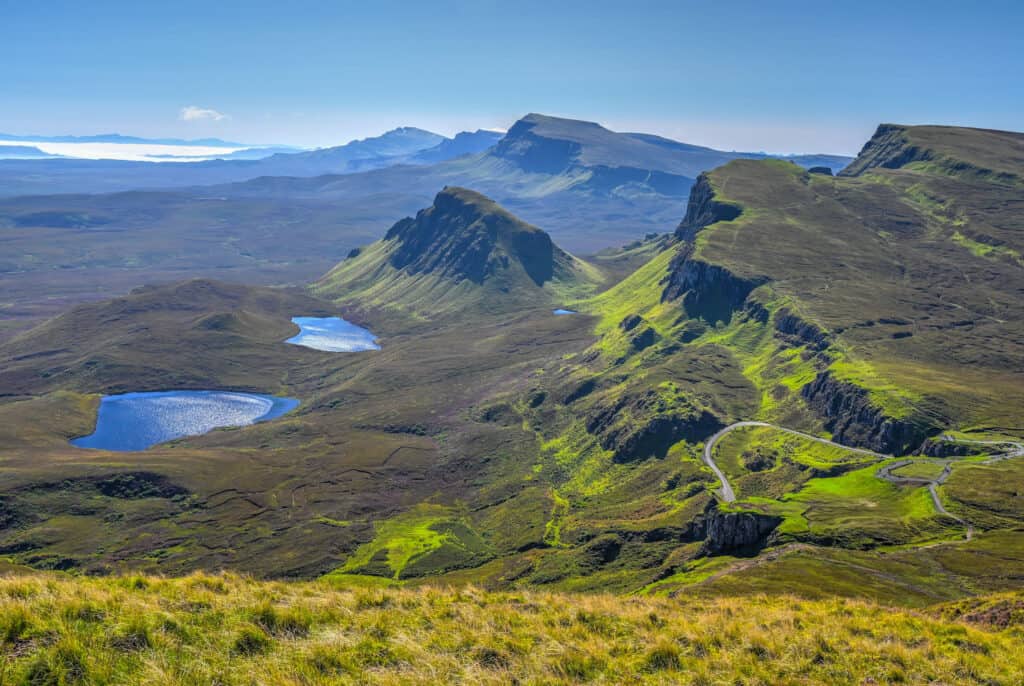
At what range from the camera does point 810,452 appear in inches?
7072

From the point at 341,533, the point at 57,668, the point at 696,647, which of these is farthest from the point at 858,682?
the point at 341,533

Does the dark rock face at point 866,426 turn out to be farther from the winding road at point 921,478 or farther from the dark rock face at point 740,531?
the dark rock face at point 740,531

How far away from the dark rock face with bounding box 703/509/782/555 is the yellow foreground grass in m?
95.1

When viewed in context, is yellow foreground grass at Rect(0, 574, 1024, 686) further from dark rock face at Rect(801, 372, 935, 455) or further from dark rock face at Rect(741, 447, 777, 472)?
dark rock face at Rect(801, 372, 935, 455)

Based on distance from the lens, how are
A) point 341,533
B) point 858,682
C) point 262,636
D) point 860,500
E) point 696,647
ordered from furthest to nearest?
1. point 341,533
2. point 860,500
3. point 696,647
4. point 858,682
5. point 262,636

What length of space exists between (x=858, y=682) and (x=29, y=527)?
22774 centimetres

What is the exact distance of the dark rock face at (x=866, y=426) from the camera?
168125mm

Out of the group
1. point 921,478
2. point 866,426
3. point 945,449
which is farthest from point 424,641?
point 866,426

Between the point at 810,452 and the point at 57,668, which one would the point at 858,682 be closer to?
the point at 57,668

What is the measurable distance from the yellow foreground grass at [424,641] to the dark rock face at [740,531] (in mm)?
95117

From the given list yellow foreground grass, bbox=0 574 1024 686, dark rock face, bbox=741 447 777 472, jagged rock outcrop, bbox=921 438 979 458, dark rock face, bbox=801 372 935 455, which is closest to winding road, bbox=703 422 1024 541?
jagged rock outcrop, bbox=921 438 979 458

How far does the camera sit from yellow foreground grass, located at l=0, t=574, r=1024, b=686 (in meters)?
19.8

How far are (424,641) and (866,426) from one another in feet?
606

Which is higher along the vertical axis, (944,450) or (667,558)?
(944,450)
